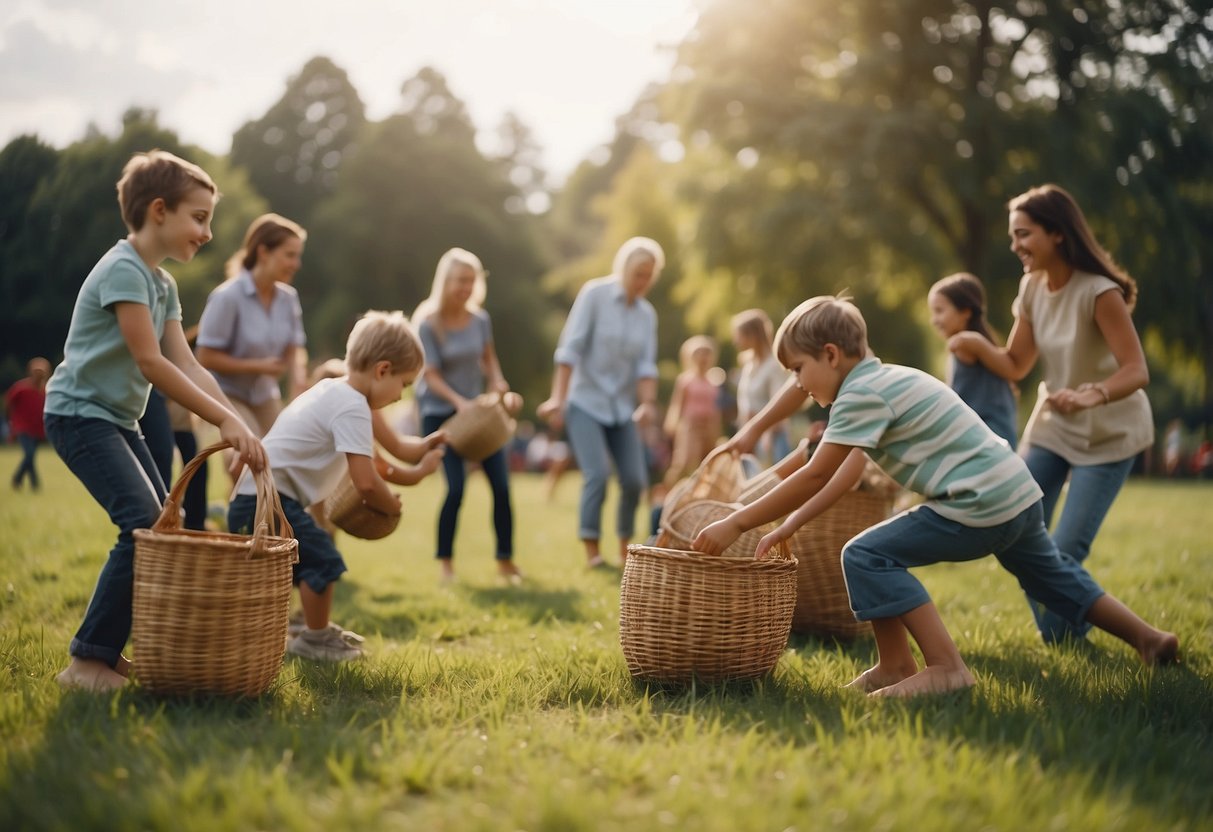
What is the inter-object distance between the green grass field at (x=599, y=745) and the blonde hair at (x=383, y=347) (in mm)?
1226

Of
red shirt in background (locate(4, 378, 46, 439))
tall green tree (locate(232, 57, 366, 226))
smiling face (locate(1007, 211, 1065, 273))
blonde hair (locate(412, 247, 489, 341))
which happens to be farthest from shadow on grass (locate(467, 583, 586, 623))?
tall green tree (locate(232, 57, 366, 226))

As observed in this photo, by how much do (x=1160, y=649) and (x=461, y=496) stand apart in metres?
4.25

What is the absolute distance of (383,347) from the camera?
167 inches

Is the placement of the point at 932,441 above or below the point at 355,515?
above

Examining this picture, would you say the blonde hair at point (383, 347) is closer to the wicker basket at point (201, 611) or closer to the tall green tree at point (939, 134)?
the wicker basket at point (201, 611)

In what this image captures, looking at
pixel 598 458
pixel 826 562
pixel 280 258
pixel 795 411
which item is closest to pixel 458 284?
pixel 280 258

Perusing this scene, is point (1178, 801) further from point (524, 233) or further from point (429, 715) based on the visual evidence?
point (524, 233)

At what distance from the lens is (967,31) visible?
18438mm

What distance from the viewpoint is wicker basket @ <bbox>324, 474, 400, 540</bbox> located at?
172 inches

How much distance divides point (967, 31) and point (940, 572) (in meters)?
14.9

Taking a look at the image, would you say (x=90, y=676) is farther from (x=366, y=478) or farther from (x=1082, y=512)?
(x=1082, y=512)

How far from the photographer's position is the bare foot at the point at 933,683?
11.1ft

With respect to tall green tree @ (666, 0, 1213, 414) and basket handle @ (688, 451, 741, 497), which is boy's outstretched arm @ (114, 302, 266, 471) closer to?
basket handle @ (688, 451, 741, 497)

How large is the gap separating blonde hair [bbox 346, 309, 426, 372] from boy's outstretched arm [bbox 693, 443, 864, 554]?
1.58m
